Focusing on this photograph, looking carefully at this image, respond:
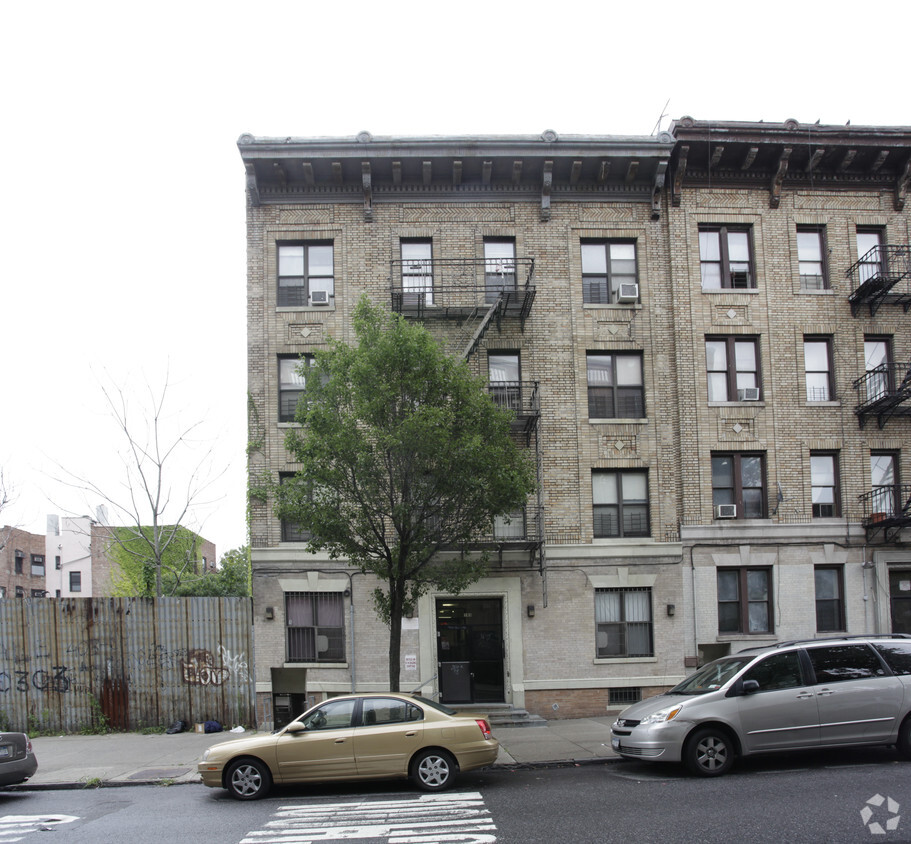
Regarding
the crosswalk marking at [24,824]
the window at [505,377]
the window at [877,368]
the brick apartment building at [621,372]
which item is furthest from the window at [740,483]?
the crosswalk marking at [24,824]

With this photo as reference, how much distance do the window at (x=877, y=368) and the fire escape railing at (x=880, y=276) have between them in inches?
30.3

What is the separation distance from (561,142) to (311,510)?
10.9m

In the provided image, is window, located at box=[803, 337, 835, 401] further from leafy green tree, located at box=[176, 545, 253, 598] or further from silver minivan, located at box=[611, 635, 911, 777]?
leafy green tree, located at box=[176, 545, 253, 598]

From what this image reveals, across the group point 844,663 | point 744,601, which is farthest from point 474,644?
point 844,663

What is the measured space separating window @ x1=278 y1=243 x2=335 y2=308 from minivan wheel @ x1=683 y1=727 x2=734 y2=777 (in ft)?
42.5

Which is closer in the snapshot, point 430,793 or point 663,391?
point 430,793

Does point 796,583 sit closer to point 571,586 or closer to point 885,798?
point 571,586

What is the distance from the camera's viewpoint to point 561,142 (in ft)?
64.9

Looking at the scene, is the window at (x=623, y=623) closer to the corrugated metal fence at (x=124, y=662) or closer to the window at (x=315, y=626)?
the window at (x=315, y=626)

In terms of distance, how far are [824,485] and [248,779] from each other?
14.9 m

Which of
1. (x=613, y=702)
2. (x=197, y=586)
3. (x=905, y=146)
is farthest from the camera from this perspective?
(x=197, y=586)

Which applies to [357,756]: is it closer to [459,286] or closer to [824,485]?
[459,286]

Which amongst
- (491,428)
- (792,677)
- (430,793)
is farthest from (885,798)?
(491,428)

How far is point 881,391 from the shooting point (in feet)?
66.1
